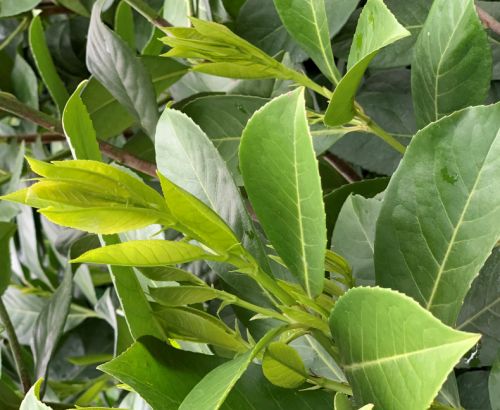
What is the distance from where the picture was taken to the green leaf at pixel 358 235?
532 mm

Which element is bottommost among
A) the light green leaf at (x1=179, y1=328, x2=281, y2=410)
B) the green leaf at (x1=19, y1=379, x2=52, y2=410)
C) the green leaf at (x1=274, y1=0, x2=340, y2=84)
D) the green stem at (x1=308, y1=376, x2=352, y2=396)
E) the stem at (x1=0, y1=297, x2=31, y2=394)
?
the stem at (x1=0, y1=297, x2=31, y2=394)

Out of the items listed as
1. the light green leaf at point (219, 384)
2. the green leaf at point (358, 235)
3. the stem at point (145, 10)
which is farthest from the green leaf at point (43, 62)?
the light green leaf at point (219, 384)

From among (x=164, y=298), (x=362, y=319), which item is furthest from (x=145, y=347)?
(x=362, y=319)

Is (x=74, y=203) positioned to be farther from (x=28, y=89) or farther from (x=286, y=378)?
(x=28, y=89)

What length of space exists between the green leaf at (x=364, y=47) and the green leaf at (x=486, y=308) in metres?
0.16

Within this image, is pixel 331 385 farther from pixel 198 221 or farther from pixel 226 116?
pixel 226 116

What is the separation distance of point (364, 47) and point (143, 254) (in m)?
0.21

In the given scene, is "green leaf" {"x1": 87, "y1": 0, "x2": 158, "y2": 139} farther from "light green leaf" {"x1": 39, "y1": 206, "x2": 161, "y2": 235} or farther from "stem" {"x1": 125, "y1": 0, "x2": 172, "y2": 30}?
"light green leaf" {"x1": 39, "y1": 206, "x2": 161, "y2": 235}

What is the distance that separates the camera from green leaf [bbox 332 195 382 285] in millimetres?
532

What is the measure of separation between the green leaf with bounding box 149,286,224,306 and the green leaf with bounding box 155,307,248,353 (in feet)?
0.05

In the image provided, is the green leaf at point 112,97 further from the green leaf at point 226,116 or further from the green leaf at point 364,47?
the green leaf at point 364,47

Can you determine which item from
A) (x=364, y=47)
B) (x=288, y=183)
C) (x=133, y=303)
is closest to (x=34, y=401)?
(x=133, y=303)

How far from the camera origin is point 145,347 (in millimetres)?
420

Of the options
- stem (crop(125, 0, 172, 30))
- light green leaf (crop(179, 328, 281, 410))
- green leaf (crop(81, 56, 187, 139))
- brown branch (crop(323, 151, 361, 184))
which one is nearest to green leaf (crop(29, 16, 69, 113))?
green leaf (crop(81, 56, 187, 139))
